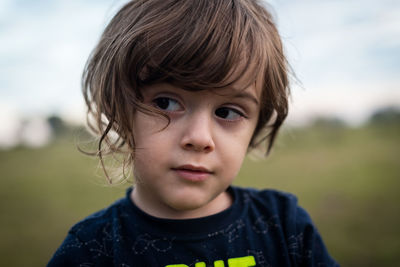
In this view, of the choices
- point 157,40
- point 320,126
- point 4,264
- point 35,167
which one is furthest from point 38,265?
point 320,126

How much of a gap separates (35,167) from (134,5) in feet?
17.3

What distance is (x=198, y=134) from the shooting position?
1.05m

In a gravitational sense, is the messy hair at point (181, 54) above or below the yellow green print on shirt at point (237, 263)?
above

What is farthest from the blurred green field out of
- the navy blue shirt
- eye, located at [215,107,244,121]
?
eye, located at [215,107,244,121]

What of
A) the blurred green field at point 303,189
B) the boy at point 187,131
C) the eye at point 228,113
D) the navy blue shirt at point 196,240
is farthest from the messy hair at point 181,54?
the blurred green field at point 303,189

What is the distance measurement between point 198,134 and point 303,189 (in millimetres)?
3742

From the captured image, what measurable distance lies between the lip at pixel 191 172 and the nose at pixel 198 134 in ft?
0.20

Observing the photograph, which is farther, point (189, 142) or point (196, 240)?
point (196, 240)

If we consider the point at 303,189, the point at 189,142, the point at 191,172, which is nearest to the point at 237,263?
the point at 191,172

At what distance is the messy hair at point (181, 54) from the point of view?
107 centimetres

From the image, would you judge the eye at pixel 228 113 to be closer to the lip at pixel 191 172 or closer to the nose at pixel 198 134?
the nose at pixel 198 134

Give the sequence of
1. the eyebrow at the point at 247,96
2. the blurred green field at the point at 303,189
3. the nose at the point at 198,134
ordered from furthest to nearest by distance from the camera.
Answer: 1. the blurred green field at the point at 303,189
2. the eyebrow at the point at 247,96
3. the nose at the point at 198,134

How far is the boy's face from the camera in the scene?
1081 mm

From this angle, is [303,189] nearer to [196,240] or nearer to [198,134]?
[196,240]
